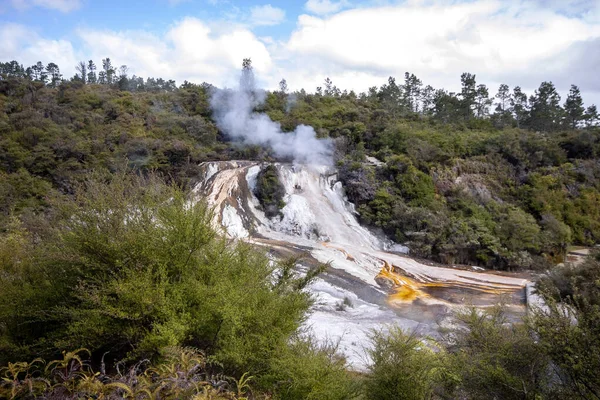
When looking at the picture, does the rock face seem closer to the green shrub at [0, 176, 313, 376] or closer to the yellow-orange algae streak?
the yellow-orange algae streak

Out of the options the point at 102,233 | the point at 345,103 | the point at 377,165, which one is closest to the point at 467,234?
the point at 377,165

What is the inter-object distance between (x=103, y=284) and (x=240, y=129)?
27.3 meters

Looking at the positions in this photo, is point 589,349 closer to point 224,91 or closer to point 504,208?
point 504,208

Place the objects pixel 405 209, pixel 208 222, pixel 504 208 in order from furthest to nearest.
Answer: pixel 504 208, pixel 405 209, pixel 208 222

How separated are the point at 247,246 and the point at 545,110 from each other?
149 ft

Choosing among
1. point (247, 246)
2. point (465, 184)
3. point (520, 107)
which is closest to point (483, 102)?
point (520, 107)

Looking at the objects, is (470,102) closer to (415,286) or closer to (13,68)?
(415,286)

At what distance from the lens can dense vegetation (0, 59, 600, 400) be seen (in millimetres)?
5590

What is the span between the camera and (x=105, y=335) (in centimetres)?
569

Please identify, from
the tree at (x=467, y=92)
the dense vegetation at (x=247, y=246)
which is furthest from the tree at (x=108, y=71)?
the tree at (x=467, y=92)

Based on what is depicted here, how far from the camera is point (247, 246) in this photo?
8.16m

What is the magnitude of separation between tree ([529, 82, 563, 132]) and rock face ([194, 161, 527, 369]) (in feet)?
103

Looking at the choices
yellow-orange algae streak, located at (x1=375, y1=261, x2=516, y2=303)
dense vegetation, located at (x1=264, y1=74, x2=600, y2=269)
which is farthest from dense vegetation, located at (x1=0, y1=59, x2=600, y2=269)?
yellow-orange algae streak, located at (x1=375, y1=261, x2=516, y2=303)

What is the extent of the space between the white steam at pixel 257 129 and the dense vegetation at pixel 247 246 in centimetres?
127
